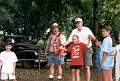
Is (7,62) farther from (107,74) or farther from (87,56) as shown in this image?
(107,74)

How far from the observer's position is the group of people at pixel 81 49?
10.5 m

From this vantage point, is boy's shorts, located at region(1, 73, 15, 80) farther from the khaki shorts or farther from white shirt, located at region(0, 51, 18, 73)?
the khaki shorts

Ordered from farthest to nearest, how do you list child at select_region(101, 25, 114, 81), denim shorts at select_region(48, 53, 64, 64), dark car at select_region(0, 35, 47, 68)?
dark car at select_region(0, 35, 47, 68), denim shorts at select_region(48, 53, 64, 64), child at select_region(101, 25, 114, 81)

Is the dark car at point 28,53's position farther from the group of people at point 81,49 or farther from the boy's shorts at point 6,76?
the boy's shorts at point 6,76

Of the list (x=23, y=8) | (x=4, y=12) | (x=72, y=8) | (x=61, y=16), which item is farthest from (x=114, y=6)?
(x=4, y=12)

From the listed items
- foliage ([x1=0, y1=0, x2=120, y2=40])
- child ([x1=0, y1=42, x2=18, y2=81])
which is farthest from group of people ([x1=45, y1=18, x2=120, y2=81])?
foliage ([x1=0, y1=0, x2=120, y2=40])

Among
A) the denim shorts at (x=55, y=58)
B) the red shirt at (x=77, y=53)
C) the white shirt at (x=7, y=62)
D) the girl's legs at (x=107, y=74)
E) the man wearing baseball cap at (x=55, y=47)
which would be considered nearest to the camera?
the girl's legs at (x=107, y=74)

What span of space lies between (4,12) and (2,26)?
186 cm

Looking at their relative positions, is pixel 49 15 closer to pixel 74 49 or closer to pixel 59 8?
pixel 59 8

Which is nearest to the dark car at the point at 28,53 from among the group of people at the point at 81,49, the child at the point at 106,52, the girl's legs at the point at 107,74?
the group of people at the point at 81,49

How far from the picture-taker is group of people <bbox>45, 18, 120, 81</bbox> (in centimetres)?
1046

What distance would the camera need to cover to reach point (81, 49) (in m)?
10.9

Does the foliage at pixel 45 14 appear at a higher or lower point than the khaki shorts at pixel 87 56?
higher

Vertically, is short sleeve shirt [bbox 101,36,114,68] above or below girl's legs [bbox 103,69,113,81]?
above
